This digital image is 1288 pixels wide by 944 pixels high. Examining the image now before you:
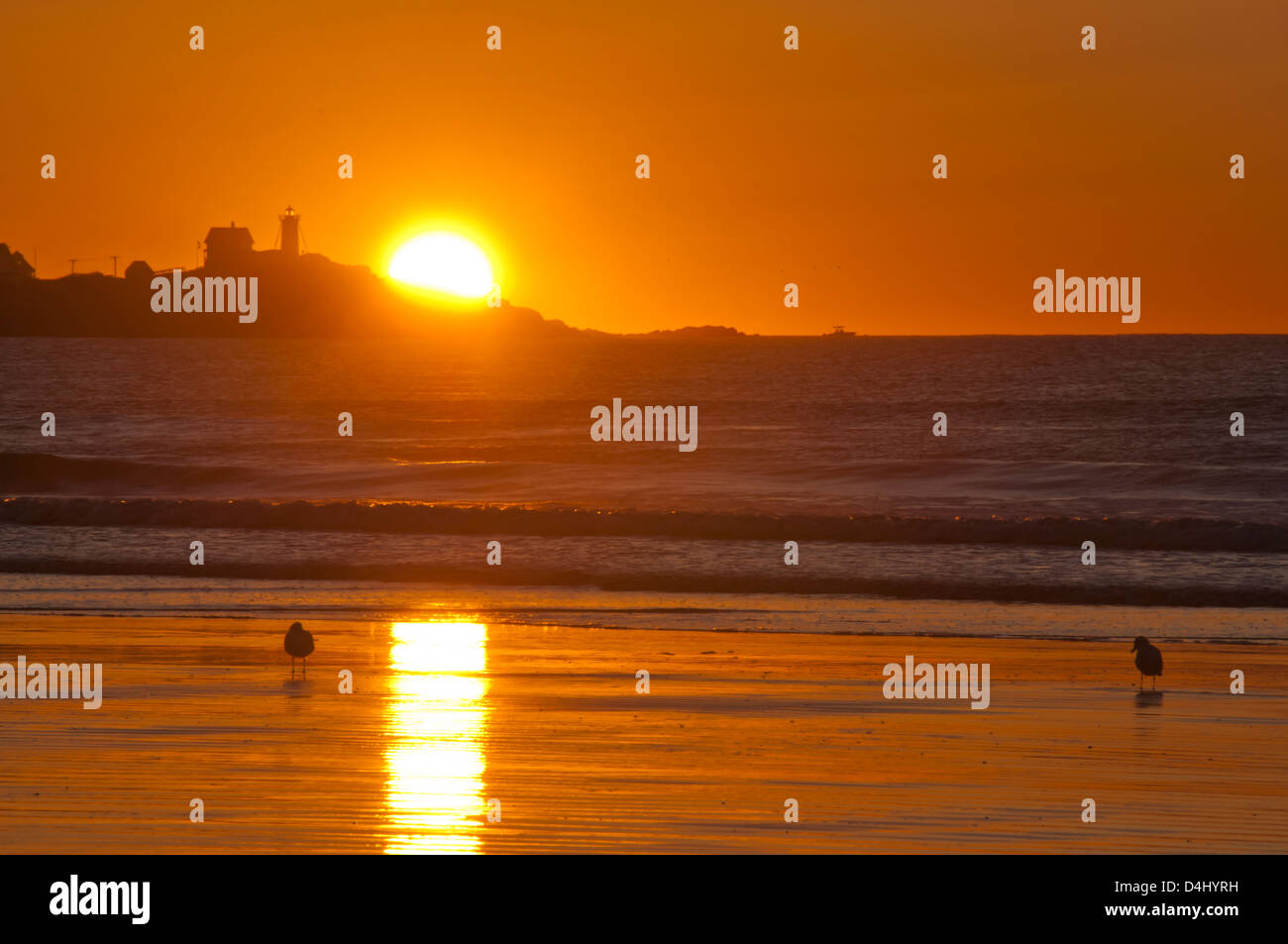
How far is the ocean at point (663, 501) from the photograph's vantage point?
20.5m

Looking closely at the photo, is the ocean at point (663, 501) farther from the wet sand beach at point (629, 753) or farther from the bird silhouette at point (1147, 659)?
the bird silhouette at point (1147, 659)

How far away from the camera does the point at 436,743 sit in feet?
33.8

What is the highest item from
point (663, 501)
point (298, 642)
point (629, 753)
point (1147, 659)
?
point (663, 501)

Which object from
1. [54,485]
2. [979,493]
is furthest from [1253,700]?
[54,485]

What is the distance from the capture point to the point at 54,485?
44562mm

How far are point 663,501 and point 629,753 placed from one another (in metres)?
26.0

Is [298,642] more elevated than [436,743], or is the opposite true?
[298,642]

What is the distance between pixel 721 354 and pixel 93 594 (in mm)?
138235

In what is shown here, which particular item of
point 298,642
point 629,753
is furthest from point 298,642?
point 629,753

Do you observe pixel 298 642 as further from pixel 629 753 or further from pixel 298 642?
pixel 629 753

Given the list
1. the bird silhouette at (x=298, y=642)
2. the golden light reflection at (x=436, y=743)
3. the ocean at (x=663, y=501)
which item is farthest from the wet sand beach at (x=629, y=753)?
the ocean at (x=663, y=501)

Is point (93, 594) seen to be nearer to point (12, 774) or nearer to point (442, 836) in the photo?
point (12, 774)

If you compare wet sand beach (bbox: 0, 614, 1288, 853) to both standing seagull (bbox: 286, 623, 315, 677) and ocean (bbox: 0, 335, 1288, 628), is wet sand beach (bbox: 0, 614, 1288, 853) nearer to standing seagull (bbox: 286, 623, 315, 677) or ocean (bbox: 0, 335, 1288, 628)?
standing seagull (bbox: 286, 623, 315, 677)

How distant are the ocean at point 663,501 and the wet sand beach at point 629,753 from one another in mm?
3771
